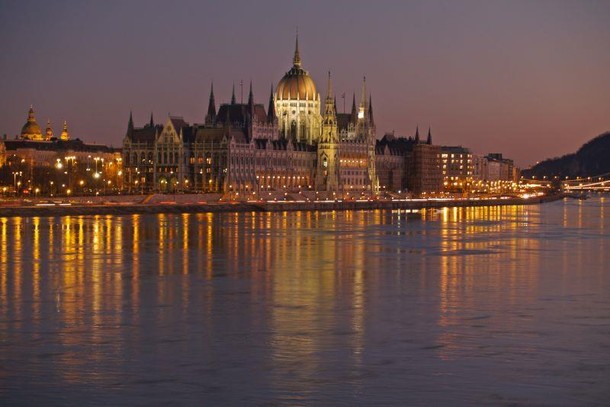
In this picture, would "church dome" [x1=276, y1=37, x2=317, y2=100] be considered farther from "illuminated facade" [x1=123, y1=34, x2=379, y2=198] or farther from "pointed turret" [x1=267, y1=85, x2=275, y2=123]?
"pointed turret" [x1=267, y1=85, x2=275, y2=123]

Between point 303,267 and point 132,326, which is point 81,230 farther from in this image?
point 132,326

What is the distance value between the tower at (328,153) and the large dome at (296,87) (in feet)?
11.2

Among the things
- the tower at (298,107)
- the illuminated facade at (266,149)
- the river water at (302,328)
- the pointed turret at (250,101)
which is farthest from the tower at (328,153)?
the river water at (302,328)

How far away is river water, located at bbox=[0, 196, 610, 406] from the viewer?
54.6ft

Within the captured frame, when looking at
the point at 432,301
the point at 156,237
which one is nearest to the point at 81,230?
the point at 156,237

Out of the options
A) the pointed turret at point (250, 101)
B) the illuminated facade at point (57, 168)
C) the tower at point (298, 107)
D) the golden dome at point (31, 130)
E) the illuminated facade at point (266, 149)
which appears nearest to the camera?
the illuminated facade at point (57, 168)

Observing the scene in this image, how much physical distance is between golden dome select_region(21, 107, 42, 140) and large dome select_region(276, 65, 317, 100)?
163ft

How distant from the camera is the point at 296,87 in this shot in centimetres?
15325

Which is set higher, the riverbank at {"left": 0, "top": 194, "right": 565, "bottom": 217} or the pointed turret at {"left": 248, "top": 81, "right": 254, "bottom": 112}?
the pointed turret at {"left": 248, "top": 81, "right": 254, "bottom": 112}

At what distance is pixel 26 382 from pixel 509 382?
25.2 feet

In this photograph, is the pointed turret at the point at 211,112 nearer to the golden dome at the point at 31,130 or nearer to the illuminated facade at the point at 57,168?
the illuminated facade at the point at 57,168

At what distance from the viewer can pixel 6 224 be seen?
6519 cm

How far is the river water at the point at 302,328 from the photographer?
1666cm

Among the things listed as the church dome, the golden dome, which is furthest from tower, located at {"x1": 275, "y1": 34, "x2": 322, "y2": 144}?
the golden dome
